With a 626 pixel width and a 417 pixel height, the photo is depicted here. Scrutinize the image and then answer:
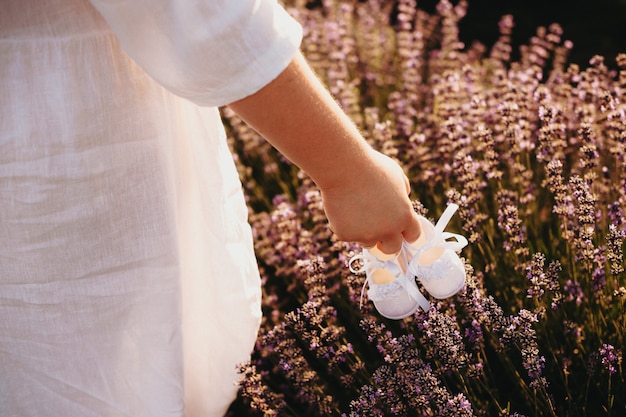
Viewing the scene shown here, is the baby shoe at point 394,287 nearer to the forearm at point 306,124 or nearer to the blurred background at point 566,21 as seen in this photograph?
the forearm at point 306,124

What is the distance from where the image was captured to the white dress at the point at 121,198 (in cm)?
115

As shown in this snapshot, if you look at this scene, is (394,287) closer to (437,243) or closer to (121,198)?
(437,243)

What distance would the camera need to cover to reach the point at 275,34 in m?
1.15

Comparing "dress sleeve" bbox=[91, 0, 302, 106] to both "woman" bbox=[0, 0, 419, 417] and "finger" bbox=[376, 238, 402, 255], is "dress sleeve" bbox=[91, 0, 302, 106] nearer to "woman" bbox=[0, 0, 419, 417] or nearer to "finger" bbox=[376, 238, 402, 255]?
"woman" bbox=[0, 0, 419, 417]

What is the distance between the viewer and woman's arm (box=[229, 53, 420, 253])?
120cm

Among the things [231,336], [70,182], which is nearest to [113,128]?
[70,182]

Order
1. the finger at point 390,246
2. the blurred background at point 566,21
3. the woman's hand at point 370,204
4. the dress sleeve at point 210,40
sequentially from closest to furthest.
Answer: the dress sleeve at point 210,40 → the woman's hand at point 370,204 → the finger at point 390,246 → the blurred background at point 566,21

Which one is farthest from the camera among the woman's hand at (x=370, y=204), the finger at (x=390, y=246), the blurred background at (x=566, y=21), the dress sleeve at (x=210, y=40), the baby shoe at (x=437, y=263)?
the blurred background at (x=566, y=21)

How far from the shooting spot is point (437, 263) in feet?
5.41

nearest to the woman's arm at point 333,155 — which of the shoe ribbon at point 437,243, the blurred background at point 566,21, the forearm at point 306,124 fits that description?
the forearm at point 306,124

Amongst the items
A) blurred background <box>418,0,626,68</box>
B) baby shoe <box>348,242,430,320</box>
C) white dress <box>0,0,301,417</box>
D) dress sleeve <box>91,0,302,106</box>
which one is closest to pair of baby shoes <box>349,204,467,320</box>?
baby shoe <box>348,242,430,320</box>

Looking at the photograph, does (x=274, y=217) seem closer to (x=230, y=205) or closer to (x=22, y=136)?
(x=230, y=205)

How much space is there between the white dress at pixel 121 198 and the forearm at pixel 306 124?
0.04 m

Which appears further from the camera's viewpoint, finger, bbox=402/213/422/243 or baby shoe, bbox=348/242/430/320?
baby shoe, bbox=348/242/430/320
